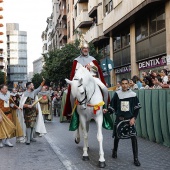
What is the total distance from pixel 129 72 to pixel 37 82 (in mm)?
86412

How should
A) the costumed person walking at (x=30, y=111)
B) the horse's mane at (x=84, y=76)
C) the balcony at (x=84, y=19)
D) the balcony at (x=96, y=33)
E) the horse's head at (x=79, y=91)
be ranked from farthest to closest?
the balcony at (x=84, y=19) → the balcony at (x=96, y=33) → the costumed person walking at (x=30, y=111) → the horse's mane at (x=84, y=76) → the horse's head at (x=79, y=91)

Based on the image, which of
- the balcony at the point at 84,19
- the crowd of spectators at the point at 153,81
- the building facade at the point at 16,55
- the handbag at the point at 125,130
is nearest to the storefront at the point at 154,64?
the crowd of spectators at the point at 153,81

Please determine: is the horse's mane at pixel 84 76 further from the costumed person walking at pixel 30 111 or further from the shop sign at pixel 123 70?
the shop sign at pixel 123 70

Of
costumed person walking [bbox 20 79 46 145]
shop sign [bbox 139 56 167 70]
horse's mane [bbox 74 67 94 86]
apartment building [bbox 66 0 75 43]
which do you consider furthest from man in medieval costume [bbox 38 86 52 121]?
apartment building [bbox 66 0 75 43]

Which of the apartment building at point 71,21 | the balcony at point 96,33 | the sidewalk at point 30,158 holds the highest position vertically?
the apartment building at point 71,21

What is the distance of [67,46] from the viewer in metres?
35.1

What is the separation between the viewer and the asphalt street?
25.5ft

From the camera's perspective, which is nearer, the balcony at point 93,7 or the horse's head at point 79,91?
the horse's head at point 79,91

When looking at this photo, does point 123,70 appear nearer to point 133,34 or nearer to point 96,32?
point 133,34

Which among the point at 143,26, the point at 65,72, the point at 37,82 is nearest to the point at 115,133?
the point at 143,26

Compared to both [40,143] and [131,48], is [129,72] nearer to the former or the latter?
[131,48]

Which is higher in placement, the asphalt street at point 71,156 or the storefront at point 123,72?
the storefront at point 123,72

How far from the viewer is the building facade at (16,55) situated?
509 feet

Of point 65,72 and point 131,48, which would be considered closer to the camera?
point 131,48
